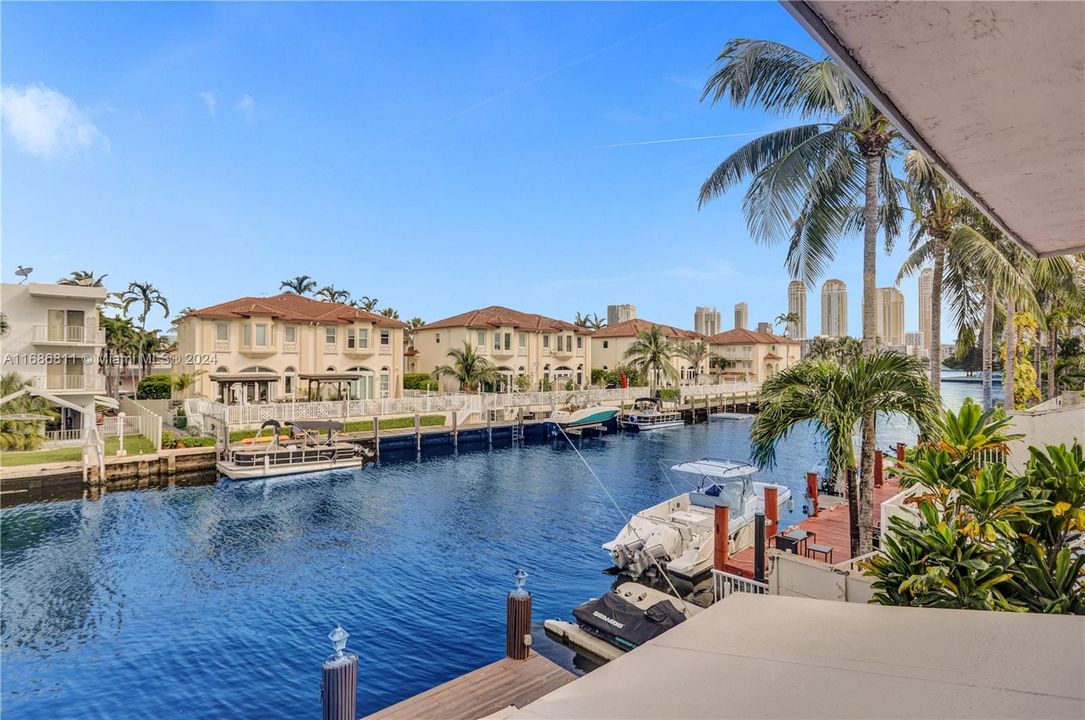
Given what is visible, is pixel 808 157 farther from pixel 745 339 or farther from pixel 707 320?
pixel 707 320

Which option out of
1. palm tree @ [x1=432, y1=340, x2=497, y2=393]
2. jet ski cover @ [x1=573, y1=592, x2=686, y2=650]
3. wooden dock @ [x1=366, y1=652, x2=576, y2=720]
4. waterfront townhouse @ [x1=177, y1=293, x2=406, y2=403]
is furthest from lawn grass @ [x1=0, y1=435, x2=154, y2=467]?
jet ski cover @ [x1=573, y1=592, x2=686, y2=650]

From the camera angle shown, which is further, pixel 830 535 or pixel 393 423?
pixel 393 423

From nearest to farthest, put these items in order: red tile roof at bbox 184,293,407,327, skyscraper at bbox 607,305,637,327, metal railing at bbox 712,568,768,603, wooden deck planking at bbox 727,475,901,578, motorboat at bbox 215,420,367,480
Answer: metal railing at bbox 712,568,768,603 → wooden deck planking at bbox 727,475,901,578 → motorboat at bbox 215,420,367,480 → red tile roof at bbox 184,293,407,327 → skyscraper at bbox 607,305,637,327

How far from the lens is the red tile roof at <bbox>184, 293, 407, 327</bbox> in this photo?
114ft

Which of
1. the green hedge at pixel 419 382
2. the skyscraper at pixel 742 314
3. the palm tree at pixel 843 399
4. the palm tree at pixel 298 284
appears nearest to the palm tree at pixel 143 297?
the palm tree at pixel 298 284

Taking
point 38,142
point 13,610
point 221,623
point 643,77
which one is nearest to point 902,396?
point 643,77

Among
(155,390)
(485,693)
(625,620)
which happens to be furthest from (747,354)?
(485,693)

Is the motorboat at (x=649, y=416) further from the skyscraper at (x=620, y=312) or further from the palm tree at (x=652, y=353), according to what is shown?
the skyscraper at (x=620, y=312)

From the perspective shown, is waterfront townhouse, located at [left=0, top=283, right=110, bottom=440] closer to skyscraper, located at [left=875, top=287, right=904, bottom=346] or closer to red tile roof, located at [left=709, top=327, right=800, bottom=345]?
skyscraper, located at [left=875, top=287, right=904, bottom=346]

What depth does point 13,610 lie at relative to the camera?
12406mm

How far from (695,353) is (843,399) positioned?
5432 cm

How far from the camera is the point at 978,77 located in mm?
2654

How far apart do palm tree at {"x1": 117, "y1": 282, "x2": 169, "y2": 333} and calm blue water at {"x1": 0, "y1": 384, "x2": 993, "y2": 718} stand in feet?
157

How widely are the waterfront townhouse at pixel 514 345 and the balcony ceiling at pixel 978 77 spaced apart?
41788 millimetres
